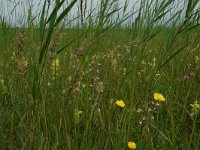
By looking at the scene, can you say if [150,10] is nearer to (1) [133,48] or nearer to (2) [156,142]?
(1) [133,48]

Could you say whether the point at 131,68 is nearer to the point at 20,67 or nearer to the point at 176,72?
the point at 20,67

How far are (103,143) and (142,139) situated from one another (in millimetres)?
144

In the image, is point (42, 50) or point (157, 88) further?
point (157, 88)

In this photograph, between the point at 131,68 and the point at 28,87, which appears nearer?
the point at 131,68

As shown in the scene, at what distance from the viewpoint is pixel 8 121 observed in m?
1.51

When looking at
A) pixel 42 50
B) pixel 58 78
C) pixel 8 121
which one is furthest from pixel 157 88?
pixel 42 50

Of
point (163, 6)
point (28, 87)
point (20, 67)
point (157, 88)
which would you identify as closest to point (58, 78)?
point (28, 87)

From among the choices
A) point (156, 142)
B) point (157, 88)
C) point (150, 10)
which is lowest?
point (156, 142)

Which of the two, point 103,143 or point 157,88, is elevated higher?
point 157,88

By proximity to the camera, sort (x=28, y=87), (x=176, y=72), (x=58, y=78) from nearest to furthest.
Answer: (x=28, y=87) < (x=58, y=78) < (x=176, y=72)

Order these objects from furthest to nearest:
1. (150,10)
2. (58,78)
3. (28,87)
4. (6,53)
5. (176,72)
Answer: (6,53), (176,72), (58,78), (28,87), (150,10)

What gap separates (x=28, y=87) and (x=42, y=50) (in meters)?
0.54

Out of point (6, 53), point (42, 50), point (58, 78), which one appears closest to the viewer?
point (42, 50)

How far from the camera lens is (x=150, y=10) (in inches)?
52.3
